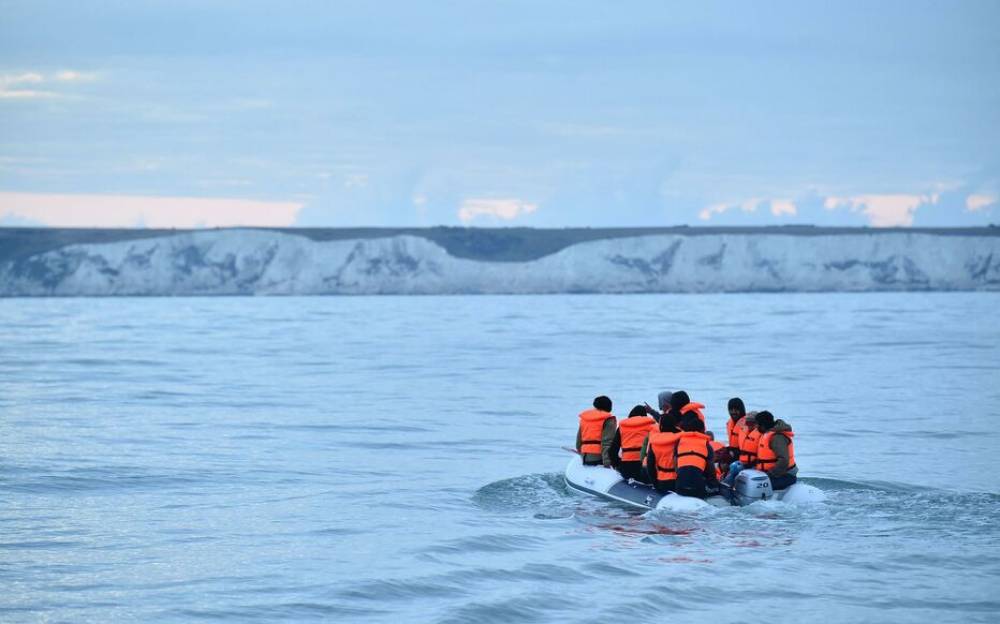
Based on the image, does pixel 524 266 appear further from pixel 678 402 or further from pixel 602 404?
pixel 678 402

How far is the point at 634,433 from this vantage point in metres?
19.0

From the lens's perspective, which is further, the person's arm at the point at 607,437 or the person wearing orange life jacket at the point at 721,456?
the person's arm at the point at 607,437

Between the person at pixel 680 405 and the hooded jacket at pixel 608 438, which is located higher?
the person at pixel 680 405

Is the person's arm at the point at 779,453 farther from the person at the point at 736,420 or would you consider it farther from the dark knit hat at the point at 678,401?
the dark knit hat at the point at 678,401

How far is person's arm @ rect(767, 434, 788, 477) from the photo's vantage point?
1805 centimetres

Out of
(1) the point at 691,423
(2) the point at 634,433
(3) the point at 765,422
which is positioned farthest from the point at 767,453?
(2) the point at 634,433

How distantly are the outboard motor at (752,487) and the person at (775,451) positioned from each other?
0.48 feet

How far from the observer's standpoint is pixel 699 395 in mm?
34094

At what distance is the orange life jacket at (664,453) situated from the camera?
17859mm

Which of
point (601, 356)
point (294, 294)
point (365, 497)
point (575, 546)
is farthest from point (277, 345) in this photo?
point (294, 294)

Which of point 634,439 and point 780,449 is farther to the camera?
point 634,439

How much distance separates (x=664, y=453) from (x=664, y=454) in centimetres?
2

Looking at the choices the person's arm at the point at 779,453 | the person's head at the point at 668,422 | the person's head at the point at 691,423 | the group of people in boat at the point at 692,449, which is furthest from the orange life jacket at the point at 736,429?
the person's head at the point at 691,423

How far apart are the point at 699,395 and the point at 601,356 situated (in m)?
14.2
